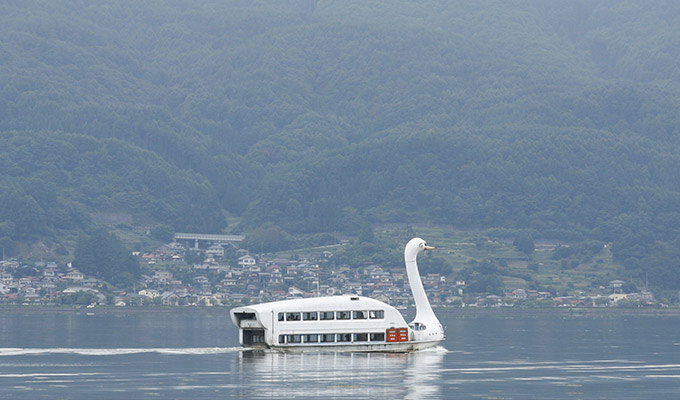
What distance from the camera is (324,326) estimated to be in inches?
4114

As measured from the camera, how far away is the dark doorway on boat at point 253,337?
105000 millimetres

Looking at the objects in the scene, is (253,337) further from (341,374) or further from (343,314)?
(341,374)

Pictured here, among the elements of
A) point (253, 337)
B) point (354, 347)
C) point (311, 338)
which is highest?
point (253, 337)

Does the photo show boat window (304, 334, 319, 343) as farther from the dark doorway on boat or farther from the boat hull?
the dark doorway on boat

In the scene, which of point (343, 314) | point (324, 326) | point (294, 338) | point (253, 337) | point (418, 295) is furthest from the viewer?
point (418, 295)

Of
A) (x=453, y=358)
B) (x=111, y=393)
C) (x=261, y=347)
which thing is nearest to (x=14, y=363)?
(x=261, y=347)

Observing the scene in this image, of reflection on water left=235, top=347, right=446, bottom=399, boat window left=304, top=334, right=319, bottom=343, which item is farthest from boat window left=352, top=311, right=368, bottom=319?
boat window left=304, top=334, right=319, bottom=343

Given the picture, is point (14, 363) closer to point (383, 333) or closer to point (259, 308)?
point (259, 308)

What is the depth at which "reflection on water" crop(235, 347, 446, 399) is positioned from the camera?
80.1m

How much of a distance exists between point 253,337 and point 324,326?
5727 millimetres

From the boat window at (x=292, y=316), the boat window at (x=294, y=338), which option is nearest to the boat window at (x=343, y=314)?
the boat window at (x=292, y=316)

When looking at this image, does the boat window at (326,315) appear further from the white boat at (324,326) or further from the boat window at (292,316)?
the boat window at (292,316)

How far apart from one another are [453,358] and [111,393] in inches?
1504

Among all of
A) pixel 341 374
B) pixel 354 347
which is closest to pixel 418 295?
pixel 354 347
